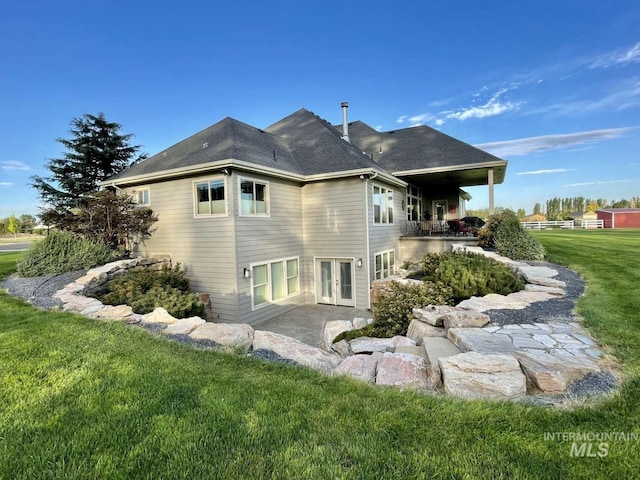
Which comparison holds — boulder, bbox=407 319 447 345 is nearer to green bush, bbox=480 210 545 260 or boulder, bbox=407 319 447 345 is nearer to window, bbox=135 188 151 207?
green bush, bbox=480 210 545 260

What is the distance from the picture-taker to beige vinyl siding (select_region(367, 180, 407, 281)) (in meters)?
11.3

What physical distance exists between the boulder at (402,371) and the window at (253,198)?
684cm

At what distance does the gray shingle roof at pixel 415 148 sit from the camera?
13.5m

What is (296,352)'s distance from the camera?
14.5 feet

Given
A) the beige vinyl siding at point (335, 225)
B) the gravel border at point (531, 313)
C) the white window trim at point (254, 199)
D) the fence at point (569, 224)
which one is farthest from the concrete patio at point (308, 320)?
the fence at point (569, 224)

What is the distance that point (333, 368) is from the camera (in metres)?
4.03

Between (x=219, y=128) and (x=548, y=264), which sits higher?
(x=219, y=128)

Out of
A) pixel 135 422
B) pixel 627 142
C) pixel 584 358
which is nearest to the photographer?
→ pixel 135 422

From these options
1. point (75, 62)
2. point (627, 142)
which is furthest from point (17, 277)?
point (627, 142)

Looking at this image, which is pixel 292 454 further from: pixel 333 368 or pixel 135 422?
pixel 333 368

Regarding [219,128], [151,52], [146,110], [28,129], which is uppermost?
[151,52]

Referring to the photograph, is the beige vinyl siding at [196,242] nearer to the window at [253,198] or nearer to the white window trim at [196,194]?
the white window trim at [196,194]

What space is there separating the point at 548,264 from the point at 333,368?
8.13m

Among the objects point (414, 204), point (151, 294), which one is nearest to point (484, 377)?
point (151, 294)
